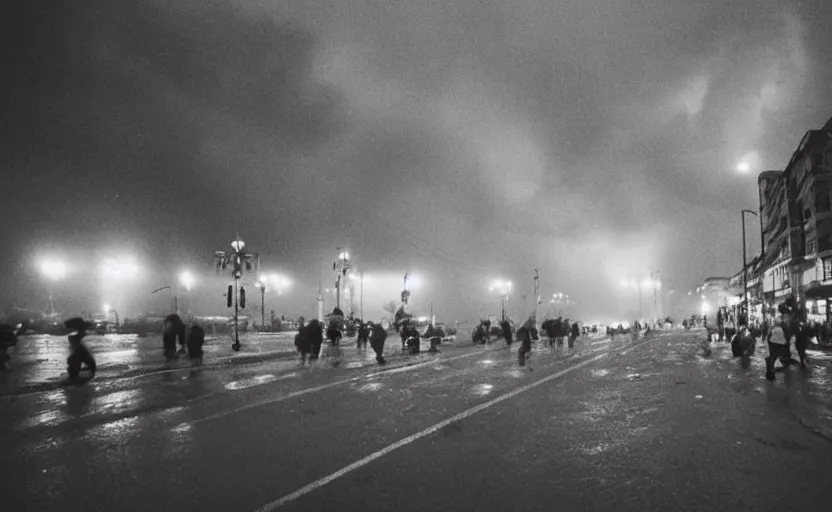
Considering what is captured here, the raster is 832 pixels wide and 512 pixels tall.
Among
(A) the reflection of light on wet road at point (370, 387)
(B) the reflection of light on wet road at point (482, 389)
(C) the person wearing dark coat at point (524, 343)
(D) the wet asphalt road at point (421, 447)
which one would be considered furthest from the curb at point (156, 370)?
(B) the reflection of light on wet road at point (482, 389)

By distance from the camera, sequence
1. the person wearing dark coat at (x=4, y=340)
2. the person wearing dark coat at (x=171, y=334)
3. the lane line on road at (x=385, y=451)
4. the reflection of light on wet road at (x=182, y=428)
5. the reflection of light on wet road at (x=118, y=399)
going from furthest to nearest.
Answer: the person wearing dark coat at (x=171, y=334) → the person wearing dark coat at (x=4, y=340) → the reflection of light on wet road at (x=118, y=399) → the reflection of light on wet road at (x=182, y=428) → the lane line on road at (x=385, y=451)

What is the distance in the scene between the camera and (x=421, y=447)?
6.74 metres

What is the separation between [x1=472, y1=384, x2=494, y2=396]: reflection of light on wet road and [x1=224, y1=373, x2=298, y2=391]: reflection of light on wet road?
5.25 metres

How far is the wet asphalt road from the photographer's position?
489 centimetres

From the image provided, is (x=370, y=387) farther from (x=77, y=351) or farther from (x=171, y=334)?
(x=171, y=334)

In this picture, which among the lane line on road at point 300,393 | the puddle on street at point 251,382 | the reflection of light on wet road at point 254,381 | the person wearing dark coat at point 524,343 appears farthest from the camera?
the person wearing dark coat at point 524,343

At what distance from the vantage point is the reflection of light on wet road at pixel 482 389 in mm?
11648

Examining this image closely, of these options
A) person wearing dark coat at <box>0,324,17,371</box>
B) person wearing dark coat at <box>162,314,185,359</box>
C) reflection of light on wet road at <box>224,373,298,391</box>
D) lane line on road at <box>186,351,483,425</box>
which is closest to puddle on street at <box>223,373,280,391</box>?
reflection of light on wet road at <box>224,373,298,391</box>

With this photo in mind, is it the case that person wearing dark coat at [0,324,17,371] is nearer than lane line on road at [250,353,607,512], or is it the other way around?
lane line on road at [250,353,607,512]

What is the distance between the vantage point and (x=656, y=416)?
8945 millimetres

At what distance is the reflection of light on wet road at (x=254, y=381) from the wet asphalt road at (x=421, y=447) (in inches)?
9.4

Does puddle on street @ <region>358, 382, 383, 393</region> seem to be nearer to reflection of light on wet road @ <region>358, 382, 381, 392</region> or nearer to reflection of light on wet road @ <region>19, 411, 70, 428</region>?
reflection of light on wet road @ <region>358, 382, 381, 392</region>

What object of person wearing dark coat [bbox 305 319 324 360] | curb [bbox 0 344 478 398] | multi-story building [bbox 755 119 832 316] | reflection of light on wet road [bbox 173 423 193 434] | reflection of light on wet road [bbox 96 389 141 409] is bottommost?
curb [bbox 0 344 478 398]

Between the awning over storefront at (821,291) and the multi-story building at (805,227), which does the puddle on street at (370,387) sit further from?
the multi-story building at (805,227)
